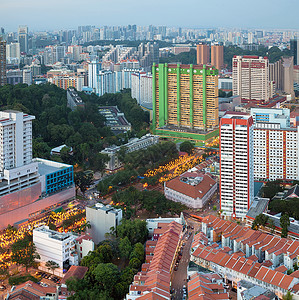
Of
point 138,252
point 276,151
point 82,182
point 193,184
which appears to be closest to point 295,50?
point 276,151

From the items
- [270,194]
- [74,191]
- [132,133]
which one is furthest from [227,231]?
[132,133]

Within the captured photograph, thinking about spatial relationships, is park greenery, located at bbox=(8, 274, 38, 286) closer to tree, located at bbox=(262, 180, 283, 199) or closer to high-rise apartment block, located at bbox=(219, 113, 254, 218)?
high-rise apartment block, located at bbox=(219, 113, 254, 218)

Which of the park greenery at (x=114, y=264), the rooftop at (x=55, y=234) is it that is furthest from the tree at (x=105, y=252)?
the rooftop at (x=55, y=234)

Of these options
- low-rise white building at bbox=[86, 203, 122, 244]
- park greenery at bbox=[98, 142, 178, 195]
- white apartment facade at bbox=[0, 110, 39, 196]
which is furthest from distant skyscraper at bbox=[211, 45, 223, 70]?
low-rise white building at bbox=[86, 203, 122, 244]

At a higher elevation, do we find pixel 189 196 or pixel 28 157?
pixel 28 157

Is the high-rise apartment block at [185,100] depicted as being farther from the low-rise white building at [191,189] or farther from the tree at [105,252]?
the tree at [105,252]

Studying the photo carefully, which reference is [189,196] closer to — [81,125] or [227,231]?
[227,231]

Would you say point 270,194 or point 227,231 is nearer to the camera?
point 227,231
